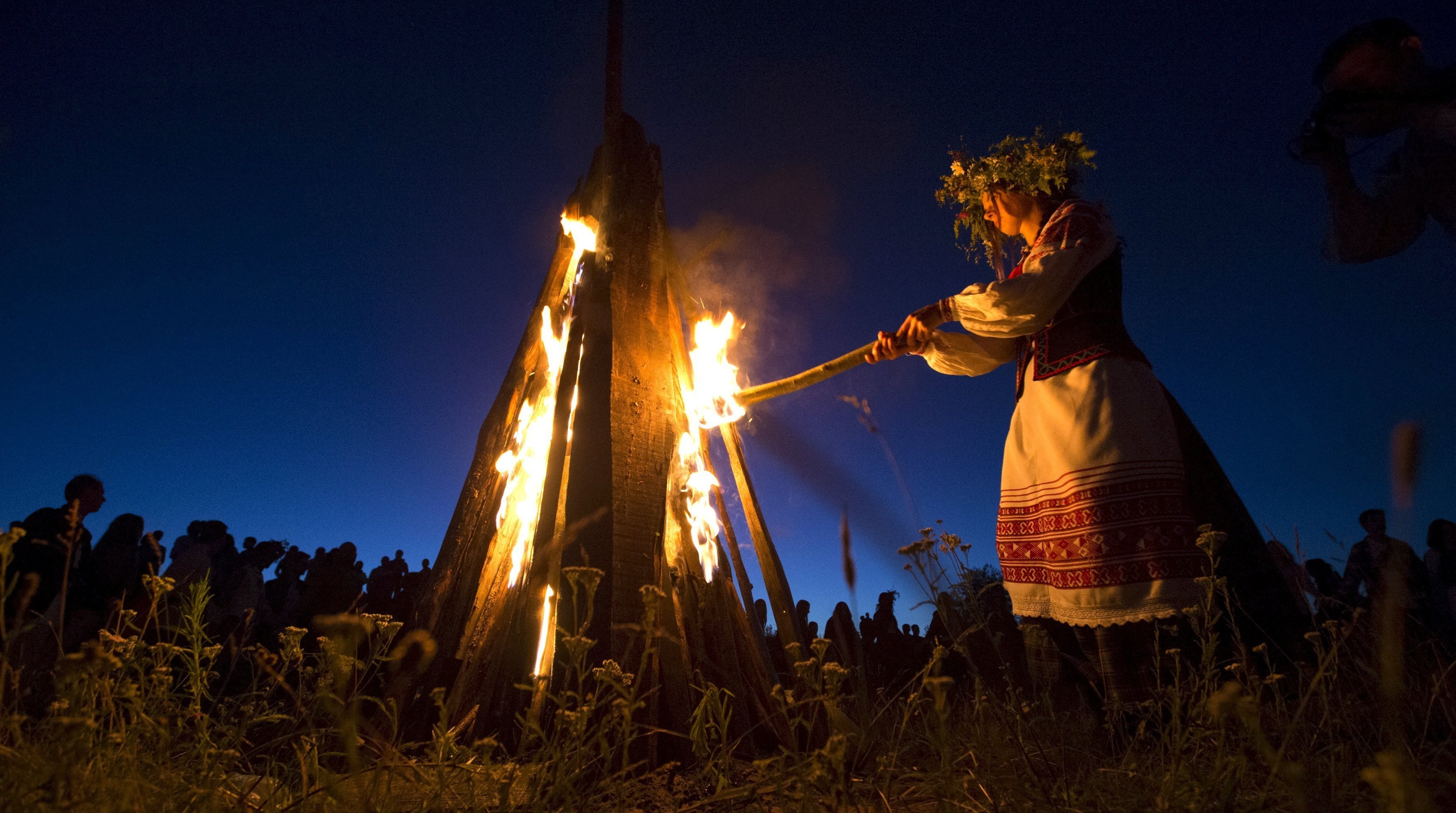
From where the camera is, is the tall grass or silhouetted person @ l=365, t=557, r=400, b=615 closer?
the tall grass

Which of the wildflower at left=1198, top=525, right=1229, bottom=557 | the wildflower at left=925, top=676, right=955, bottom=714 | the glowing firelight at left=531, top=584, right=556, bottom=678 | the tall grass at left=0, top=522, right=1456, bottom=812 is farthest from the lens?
Result: the glowing firelight at left=531, top=584, right=556, bottom=678

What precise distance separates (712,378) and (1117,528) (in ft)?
7.17

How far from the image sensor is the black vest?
2701 millimetres

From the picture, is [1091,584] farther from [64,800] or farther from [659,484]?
[64,800]

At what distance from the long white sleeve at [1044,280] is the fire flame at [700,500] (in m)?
1.45

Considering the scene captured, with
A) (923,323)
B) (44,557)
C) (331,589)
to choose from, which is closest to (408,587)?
(331,589)

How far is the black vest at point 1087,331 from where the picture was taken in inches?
106

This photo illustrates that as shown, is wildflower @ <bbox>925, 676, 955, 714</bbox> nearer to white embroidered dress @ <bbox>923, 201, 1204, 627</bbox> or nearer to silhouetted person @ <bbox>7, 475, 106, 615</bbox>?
white embroidered dress @ <bbox>923, 201, 1204, 627</bbox>

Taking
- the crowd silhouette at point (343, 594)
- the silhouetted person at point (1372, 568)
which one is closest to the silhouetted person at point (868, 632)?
the crowd silhouette at point (343, 594)

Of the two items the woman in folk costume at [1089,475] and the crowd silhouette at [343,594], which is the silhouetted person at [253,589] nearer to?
the crowd silhouette at [343,594]

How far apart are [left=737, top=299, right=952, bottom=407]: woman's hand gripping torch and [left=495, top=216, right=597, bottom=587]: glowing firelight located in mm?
1069

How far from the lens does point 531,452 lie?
11.8 feet

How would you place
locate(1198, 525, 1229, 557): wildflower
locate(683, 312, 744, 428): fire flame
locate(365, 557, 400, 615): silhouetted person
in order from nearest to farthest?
locate(1198, 525, 1229, 557): wildflower
locate(683, 312, 744, 428): fire flame
locate(365, 557, 400, 615): silhouetted person

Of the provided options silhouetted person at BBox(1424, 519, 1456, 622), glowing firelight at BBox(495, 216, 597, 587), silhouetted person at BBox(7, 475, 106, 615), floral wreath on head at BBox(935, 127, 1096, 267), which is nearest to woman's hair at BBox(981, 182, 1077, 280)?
floral wreath on head at BBox(935, 127, 1096, 267)
